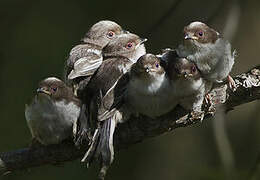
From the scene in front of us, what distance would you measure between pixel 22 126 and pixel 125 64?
3.38 metres

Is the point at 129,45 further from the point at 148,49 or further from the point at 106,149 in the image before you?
the point at 148,49

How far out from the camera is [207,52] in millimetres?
4387

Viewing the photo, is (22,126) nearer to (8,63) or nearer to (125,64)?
(8,63)

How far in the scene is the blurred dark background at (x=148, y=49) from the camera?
25.7 feet

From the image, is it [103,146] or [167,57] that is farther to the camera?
[167,57]

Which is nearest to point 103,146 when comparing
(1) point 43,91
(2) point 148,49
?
(1) point 43,91

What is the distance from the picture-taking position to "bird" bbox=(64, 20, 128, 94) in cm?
459

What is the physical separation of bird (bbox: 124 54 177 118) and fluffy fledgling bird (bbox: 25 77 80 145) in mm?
395

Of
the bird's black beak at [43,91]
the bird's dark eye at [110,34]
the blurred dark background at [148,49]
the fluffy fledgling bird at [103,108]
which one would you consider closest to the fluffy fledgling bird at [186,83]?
the fluffy fledgling bird at [103,108]

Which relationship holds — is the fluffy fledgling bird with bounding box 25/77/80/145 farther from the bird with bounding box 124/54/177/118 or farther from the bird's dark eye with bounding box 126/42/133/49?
the bird's dark eye with bounding box 126/42/133/49

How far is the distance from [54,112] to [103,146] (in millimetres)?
469

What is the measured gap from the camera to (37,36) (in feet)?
27.6

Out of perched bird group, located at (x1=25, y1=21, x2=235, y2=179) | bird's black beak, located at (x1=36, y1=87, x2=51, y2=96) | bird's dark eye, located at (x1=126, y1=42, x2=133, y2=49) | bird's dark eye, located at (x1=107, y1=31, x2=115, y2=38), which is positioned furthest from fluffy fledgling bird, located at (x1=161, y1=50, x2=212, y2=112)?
bird's dark eye, located at (x1=107, y1=31, x2=115, y2=38)

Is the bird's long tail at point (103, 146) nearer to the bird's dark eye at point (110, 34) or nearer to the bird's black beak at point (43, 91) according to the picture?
the bird's black beak at point (43, 91)
